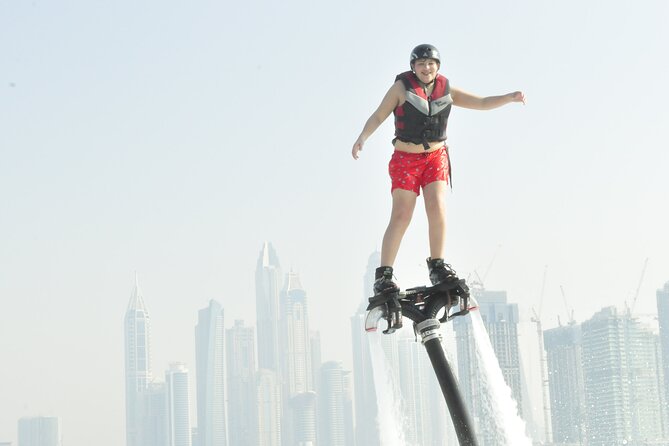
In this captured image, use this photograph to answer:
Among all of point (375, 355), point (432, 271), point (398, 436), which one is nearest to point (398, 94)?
point (432, 271)

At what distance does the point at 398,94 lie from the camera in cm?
1242

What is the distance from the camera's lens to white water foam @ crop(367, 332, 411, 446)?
12180 millimetres

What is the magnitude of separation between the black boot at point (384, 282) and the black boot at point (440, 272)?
398 mm

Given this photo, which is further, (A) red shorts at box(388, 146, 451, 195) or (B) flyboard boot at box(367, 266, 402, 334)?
(A) red shorts at box(388, 146, 451, 195)

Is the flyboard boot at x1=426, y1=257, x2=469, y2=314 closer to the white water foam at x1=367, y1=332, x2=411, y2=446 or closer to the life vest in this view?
the white water foam at x1=367, y1=332, x2=411, y2=446

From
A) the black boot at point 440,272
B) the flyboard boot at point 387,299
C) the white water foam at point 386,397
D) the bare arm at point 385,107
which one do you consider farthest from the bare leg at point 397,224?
the white water foam at point 386,397

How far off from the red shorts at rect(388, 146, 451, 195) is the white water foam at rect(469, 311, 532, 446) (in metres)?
1.45

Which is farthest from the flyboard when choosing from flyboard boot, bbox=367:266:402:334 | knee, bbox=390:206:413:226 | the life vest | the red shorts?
the life vest

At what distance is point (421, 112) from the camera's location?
12406mm

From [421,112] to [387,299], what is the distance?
6.25 ft

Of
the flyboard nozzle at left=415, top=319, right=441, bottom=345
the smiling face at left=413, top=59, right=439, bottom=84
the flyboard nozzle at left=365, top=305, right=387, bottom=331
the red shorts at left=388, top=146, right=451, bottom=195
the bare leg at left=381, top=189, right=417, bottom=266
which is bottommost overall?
the flyboard nozzle at left=415, top=319, right=441, bottom=345

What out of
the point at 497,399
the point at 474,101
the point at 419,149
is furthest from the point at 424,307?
the point at 474,101

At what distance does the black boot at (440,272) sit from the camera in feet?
40.1

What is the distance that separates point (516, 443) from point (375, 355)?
63.0 inches
